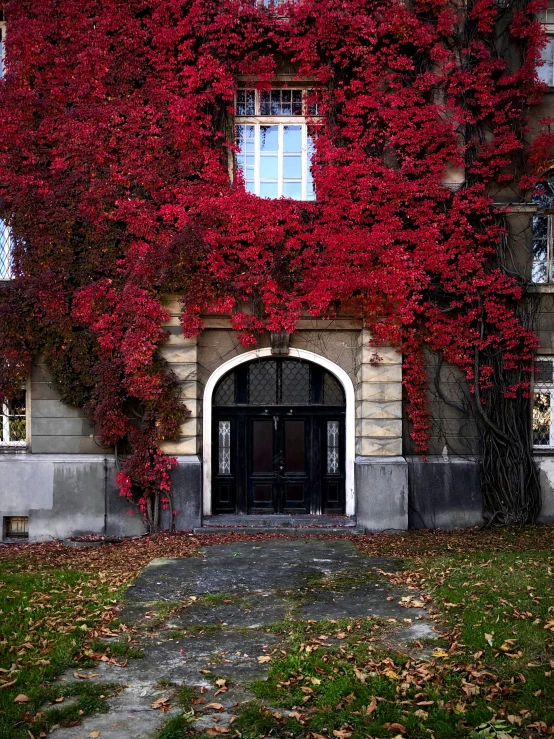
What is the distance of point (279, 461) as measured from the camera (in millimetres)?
12508

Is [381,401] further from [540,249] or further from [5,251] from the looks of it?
[5,251]

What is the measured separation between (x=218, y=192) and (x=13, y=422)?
5632 mm

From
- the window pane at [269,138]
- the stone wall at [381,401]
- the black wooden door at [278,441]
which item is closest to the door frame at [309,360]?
the black wooden door at [278,441]

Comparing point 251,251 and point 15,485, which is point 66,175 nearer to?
point 251,251

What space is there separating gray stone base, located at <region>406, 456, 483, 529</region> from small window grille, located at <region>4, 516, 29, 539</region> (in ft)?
22.9

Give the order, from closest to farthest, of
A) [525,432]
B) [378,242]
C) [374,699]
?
[374,699] < [378,242] < [525,432]

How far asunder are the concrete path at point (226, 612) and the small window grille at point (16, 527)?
3.89 metres

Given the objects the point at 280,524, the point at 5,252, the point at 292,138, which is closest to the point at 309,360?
the point at 280,524

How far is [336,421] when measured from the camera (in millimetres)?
12562

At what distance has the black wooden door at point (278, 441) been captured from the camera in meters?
12.5

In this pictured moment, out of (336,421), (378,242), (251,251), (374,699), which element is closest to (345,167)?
(378,242)

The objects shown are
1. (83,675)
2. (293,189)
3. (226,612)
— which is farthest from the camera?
(293,189)

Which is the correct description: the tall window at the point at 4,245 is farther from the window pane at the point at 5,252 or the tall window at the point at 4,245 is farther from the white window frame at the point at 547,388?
the white window frame at the point at 547,388

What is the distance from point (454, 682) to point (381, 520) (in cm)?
637
